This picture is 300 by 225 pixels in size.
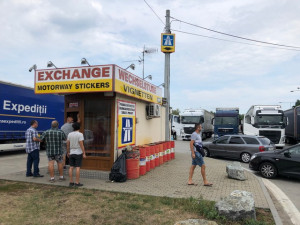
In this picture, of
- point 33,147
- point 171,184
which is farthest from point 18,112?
point 171,184

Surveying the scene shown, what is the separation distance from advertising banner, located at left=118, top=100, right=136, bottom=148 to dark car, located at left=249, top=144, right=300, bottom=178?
188 inches

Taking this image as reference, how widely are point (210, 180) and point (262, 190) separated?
1585 mm

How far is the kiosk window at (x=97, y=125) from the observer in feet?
29.2

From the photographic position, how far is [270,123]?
19.5m

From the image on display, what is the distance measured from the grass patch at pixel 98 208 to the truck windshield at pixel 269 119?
1535 centimetres

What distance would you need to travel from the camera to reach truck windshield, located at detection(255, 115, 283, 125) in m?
19.4

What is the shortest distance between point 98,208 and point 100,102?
4249 mm

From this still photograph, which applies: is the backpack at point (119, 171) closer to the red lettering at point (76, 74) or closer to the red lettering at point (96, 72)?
the red lettering at point (96, 72)

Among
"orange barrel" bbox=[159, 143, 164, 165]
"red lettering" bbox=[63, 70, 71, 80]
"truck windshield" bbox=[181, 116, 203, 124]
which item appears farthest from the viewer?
"truck windshield" bbox=[181, 116, 203, 124]

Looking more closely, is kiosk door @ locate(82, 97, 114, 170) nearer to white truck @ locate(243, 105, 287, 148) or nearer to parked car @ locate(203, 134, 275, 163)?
parked car @ locate(203, 134, 275, 163)

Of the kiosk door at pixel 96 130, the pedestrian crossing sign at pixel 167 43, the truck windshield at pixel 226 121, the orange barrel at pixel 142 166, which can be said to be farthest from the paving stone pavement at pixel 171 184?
the truck windshield at pixel 226 121

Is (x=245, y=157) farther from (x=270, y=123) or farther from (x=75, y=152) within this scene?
(x=75, y=152)

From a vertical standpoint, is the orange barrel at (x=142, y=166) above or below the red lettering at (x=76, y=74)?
below

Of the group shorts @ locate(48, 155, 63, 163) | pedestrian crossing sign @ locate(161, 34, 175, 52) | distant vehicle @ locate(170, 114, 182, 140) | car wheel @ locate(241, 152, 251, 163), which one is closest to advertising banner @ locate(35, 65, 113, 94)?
shorts @ locate(48, 155, 63, 163)
